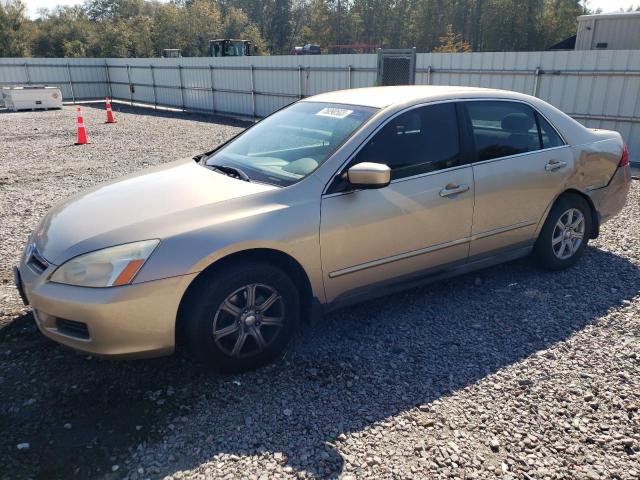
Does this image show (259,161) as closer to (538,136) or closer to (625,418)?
(538,136)

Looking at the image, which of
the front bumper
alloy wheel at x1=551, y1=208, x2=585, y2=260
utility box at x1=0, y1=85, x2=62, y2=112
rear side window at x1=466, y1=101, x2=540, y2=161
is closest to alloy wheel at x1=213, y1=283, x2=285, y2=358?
the front bumper

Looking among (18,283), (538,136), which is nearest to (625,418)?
(538,136)

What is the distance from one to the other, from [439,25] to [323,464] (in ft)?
244

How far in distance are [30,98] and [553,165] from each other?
2426 cm

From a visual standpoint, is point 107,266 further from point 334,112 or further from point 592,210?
point 592,210

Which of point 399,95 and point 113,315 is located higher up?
point 399,95

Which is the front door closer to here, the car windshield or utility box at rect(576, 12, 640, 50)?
the car windshield

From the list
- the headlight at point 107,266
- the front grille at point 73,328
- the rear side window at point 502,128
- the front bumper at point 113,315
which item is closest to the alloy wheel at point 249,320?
the front bumper at point 113,315

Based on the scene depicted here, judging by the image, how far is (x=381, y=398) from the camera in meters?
3.07

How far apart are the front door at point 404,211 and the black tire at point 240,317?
35 cm

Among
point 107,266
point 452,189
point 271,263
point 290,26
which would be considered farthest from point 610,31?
point 290,26

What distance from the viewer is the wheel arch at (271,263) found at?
3025 mm

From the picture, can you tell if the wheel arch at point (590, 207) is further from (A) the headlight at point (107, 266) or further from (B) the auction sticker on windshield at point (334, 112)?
(A) the headlight at point (107, 266)

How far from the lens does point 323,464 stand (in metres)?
2.56
